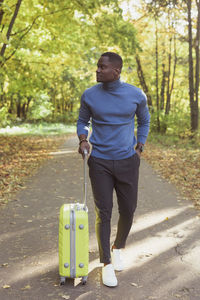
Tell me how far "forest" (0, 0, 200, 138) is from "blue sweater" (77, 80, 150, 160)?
229 cm

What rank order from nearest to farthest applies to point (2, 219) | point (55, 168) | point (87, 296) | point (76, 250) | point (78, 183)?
point (87, 296), point (76, 250), point (2, 219), point (78, 183), point (55, 168)

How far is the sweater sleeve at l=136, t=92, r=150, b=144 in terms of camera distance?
369 centimetres

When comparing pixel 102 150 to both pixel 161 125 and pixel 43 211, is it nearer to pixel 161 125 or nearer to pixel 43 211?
pixel 43 211

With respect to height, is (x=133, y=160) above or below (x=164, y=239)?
above

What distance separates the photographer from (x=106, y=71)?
346cm

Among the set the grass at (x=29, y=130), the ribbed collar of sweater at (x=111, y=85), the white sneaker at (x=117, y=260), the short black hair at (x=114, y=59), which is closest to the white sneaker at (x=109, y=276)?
the white sneaker at (x=117, y=260)

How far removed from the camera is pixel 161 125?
878 inches

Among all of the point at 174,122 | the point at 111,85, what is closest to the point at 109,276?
the point at 111,85

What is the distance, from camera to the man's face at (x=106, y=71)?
11.3 ft

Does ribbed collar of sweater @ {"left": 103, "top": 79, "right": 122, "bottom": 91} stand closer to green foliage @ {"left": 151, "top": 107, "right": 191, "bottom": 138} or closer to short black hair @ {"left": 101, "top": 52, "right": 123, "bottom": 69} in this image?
short black hair @ {"left": 101, "top": 52, "right": 123, "bottom": 69}

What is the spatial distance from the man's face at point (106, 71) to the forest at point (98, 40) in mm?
2228

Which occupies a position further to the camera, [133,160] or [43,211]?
[43,211]

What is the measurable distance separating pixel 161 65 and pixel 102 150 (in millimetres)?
20414

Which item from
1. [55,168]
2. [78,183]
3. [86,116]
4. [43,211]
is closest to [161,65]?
[55,168]
